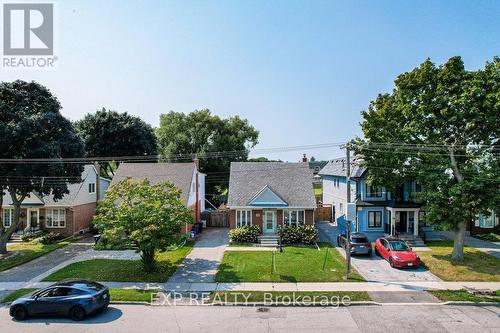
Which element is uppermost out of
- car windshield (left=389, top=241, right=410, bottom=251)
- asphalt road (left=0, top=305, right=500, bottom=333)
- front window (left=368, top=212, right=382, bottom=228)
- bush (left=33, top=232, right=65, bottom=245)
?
front window (left=368, top=212, right=382, bottom=228)

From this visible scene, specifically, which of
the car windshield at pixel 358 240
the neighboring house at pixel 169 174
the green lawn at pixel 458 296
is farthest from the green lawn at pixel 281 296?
the neighboring house at pixel 169 174

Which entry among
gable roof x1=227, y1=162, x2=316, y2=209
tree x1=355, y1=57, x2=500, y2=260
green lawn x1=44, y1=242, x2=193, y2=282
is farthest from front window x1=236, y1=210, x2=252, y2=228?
tree x1=355, y1=57, x2=500, y2=260

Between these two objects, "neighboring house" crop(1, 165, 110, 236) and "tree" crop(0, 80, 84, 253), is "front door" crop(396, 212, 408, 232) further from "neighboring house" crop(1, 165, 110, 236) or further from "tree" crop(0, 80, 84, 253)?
"neighboring house" crop(1, 165, 110, 236)

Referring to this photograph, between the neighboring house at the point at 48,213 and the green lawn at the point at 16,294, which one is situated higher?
the neighboring house at the point at 48,213

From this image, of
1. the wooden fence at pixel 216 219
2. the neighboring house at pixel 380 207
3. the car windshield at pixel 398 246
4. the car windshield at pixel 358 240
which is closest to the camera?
the car windshield at pixel 398 246

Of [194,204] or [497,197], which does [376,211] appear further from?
[194,204]

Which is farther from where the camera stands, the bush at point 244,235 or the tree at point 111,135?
the tree at point 111,135

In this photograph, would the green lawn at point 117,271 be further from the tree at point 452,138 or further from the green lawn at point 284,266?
the tree at point 452,138
